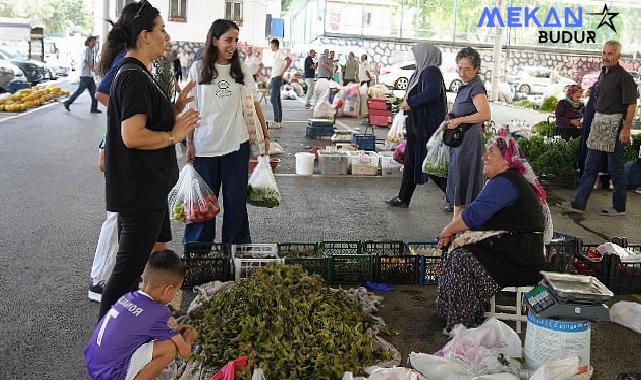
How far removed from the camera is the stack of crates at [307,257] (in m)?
5.19

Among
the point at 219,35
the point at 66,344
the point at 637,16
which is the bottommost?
the point at 66,344

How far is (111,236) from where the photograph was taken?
15.3 ft

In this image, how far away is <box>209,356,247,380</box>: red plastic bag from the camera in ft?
11.0

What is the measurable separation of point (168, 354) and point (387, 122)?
1394cm

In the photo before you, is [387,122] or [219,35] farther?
[387,122]

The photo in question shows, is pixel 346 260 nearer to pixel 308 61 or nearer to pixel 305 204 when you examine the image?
pixel 305 204

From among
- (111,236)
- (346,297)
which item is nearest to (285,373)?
(346,297)

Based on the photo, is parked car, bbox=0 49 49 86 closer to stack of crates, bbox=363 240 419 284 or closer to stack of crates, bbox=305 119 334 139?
stack of crates, bbox=305 119 334 139

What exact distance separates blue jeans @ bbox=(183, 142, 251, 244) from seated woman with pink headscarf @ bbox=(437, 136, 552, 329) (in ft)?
5.83

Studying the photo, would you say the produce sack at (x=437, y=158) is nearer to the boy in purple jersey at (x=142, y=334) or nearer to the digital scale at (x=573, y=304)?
the digital scale at (x=573, y=304)

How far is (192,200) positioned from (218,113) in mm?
675

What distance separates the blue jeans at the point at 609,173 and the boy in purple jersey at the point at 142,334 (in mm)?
6262

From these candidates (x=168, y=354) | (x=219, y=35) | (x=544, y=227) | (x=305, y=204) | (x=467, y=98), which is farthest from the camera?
(x=305, y=204)

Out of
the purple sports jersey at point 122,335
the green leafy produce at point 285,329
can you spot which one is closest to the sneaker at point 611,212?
the green leafy produce at point 285,329
